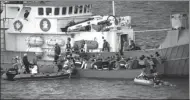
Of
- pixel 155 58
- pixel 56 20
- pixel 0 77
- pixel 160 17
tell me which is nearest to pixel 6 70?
pixel 0 77

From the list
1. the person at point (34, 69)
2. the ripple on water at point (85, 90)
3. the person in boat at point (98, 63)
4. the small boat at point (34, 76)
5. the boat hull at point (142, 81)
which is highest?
the person in boat at point (98, 63)

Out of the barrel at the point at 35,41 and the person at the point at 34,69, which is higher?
the barrel at the point at 35,41

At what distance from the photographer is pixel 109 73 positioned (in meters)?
41.3

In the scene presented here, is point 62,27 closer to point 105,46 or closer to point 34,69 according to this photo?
point 105,46

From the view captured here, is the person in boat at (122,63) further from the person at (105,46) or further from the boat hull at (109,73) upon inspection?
the person at (105,46)

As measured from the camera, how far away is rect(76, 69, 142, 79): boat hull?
40531mm

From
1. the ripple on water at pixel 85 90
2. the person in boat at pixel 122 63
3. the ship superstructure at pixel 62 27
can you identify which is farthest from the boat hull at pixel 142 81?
the ship superstructure at pixel 62 27

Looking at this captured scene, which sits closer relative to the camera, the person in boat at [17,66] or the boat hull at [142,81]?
the boat hull at [142,81]

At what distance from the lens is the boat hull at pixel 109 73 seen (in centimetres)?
4053

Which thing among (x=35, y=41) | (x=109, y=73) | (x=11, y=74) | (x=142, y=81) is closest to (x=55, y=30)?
(x=35, y=41)

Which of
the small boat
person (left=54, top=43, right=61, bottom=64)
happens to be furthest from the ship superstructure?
the small boat

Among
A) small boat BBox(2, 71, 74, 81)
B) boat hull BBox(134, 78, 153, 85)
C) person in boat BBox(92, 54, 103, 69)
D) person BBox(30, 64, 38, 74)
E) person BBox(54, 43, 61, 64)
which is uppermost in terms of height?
person BBox(54, 43, 61, 64)

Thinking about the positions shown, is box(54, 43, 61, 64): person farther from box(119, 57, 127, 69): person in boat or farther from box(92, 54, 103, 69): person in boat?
box(119, 57, 127, 69): person in boat

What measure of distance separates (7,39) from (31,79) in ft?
18.2
